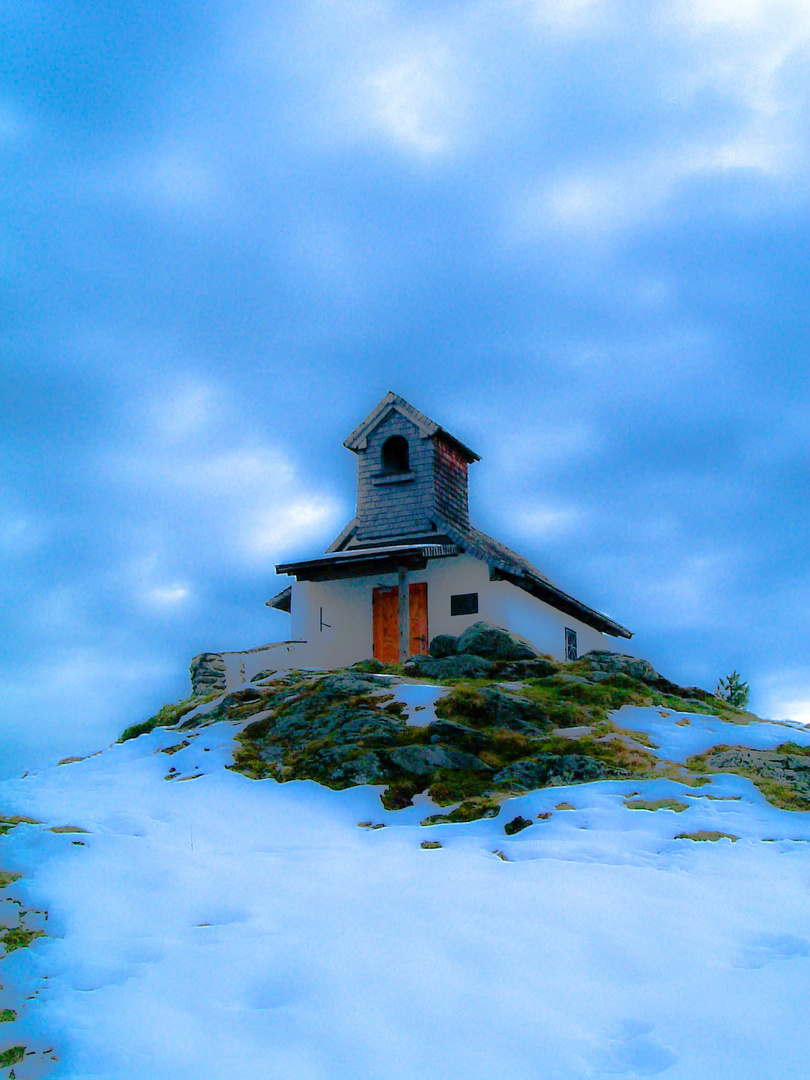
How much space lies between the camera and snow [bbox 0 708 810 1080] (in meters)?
7.21

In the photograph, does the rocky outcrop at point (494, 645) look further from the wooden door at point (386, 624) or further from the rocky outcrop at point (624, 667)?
the wooden door at point (386, 624)

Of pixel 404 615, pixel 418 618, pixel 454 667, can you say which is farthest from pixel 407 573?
pixel 454 667

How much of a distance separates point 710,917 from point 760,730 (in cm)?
Result: 937

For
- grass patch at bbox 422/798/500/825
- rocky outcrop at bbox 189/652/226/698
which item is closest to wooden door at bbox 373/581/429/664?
rocky outcrop at bbox 189/652/226/698

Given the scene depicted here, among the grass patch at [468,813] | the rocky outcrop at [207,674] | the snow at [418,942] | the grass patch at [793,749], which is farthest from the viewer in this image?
the rocky outcrop at [207,674]

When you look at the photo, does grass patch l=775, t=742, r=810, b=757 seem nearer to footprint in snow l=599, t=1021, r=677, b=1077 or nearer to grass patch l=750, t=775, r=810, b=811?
grass patch l=750, t=775, r=810, b=811

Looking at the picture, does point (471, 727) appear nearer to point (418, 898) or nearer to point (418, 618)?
point (418, 898)

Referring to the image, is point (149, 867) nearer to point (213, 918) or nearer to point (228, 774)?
point (213, 918)

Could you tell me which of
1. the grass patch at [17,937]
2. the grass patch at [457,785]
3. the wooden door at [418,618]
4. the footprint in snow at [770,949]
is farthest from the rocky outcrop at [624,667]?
the grass patch at [17,937]

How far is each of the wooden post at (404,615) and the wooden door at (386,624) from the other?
569 mm

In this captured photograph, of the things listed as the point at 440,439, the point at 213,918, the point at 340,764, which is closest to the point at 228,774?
the point at 340,764

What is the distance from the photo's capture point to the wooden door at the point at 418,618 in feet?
87.9

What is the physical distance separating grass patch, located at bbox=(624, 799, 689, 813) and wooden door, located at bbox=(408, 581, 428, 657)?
13.5 metres

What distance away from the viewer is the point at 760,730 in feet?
59.1
